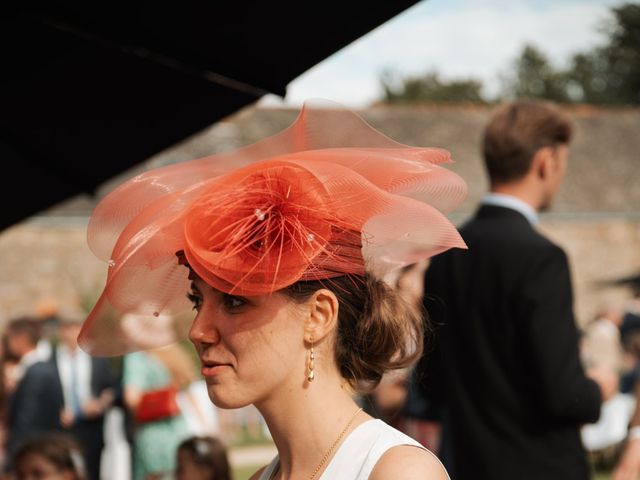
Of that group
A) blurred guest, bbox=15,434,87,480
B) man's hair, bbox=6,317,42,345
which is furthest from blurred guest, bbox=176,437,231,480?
man's hair, bbox=6,317,42,345

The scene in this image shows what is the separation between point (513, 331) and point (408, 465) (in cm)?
Result: 178

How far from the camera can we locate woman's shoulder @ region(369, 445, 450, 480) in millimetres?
1575

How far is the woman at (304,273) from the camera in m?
1.69

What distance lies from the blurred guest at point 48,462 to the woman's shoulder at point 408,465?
3.61 meters

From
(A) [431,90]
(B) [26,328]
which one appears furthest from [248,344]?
(A) [431,90]

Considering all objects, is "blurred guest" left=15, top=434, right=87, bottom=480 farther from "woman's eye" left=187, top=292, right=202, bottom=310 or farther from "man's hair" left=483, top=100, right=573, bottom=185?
"woman's eye" left=187, top=292, right=202, bottom=310

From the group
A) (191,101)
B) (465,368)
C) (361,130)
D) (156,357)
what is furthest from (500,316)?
(156,357)

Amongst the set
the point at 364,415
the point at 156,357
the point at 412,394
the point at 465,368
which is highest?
the point at 364,415

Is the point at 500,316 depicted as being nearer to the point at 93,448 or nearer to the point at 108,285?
the point at 108,285

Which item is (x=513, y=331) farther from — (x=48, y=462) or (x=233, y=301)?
(x=48, y=462)

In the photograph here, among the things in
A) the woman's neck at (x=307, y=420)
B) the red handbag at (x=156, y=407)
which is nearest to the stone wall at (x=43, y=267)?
the red handbag at (x=156, y=407)

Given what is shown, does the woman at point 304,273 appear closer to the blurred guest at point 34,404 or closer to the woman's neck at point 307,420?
the woman's neck at point 307,420

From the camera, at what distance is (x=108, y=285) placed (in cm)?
187

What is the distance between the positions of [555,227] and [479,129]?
4248mm
